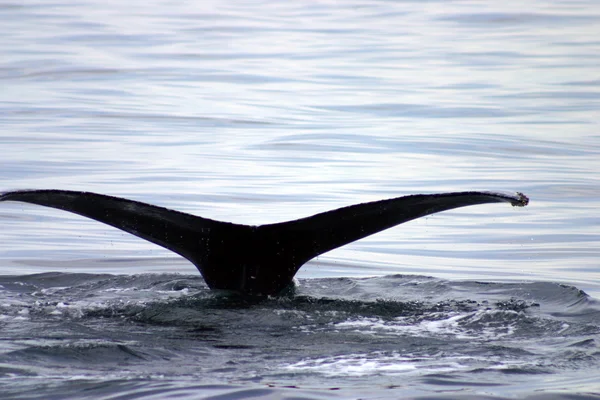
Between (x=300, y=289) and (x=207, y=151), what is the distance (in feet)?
27.2

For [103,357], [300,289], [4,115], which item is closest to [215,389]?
[103,357]

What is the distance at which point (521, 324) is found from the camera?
641 cm

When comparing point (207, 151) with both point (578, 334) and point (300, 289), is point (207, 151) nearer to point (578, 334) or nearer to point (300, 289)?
point (300, 289)

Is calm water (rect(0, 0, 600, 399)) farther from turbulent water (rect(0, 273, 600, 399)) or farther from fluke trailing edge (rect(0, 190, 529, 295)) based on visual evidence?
fluke trailing edge (rect(0, 190, 529, 295))

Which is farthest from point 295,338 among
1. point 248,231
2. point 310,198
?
point 310,198

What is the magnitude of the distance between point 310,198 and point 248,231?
5427 millimetres

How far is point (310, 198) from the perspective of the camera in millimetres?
12109

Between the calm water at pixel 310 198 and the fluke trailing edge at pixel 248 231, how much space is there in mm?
201

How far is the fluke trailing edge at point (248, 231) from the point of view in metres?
6.45

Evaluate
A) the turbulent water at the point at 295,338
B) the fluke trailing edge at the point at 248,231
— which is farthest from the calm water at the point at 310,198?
the fluke trailing edge at the point at 248,231

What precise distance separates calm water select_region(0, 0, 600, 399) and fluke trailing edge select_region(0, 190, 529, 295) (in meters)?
0.20

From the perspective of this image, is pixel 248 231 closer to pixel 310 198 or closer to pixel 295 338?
pixel 295 338

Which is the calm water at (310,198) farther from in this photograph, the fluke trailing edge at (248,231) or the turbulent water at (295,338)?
the fluke trailing edge at (248,231)

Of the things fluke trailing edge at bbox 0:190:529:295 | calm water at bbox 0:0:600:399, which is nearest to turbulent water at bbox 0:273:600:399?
calm water at bbox 0:0:600:399
